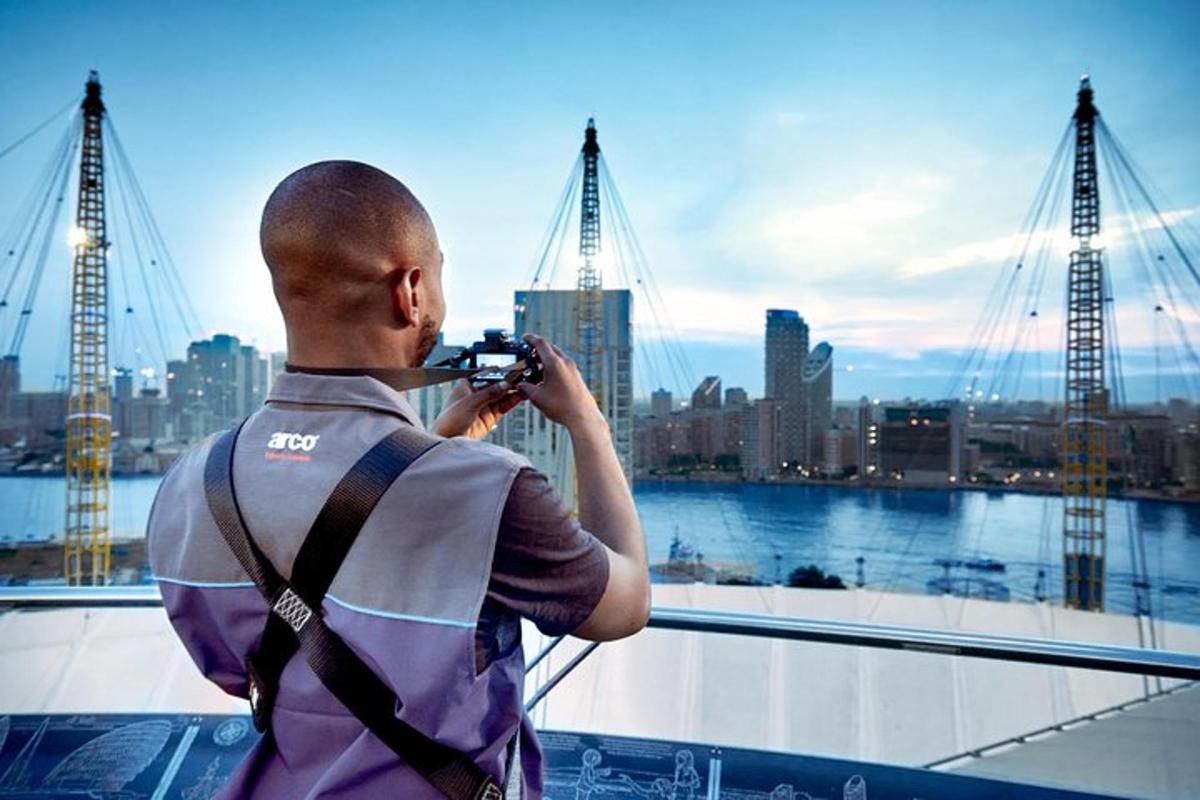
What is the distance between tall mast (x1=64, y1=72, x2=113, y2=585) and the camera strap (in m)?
16.3

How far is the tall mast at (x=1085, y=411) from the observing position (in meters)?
16.8

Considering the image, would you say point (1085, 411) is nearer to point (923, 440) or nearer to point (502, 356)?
point (923, 440)

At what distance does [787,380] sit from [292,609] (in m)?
15.4

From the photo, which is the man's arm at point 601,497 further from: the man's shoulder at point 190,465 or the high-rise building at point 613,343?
the high-rise building at point 613,343

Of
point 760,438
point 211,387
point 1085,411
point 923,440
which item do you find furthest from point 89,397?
point 1085,411

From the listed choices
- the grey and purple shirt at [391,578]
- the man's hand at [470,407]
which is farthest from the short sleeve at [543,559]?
the man's hand at [470,407]

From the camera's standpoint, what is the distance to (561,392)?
2.42 ft

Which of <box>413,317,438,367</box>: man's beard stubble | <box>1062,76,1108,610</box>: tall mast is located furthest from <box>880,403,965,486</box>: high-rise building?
<box>413,317,438,367</box>: man's beard stubble

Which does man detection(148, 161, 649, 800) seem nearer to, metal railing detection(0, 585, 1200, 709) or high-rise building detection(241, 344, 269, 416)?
metal railing detection(0, 585, 1200, 709)

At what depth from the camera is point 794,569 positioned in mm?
19578

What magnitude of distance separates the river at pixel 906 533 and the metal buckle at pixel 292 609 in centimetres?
1343

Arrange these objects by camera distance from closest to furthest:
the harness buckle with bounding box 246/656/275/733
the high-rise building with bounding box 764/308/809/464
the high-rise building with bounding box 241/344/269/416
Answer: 1. the harness buckle with bounding box 246/656/275/733
2. the high-rise building with bounding box 241/344/269/416
3. the high-rise building with bounding box 764/308/809/464

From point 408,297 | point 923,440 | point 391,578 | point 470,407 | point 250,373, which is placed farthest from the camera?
point 923,440

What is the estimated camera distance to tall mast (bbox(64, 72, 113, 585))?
48.1ft
